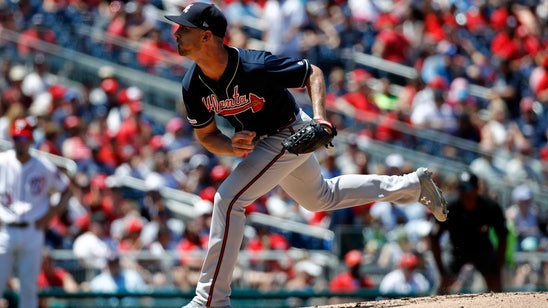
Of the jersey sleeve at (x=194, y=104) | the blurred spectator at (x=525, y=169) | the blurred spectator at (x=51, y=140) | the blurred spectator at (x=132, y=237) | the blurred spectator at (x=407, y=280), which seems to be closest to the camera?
the jersey sleeve at (x=194, y=104)

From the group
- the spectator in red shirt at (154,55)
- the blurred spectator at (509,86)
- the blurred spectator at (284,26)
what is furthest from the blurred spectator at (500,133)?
the spectator in red shirt at (154,55)

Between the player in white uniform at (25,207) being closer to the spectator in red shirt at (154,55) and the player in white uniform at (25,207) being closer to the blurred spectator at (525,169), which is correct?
the spectator in red shirt at (154,55)

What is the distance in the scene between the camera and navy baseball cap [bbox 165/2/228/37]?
5.80 metres

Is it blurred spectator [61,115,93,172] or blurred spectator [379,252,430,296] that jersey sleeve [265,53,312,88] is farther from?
blurred spectator [61,115,93,172]

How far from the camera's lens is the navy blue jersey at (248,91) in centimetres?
594

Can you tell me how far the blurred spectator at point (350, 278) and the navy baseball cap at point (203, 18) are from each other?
482 cm

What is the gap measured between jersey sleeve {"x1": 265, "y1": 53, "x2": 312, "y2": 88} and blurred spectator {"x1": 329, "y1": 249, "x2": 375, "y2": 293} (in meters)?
4.49

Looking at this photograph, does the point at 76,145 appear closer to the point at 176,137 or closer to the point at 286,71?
the point at 176,137

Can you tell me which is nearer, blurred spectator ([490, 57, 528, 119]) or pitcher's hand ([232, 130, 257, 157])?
pitcher's hand ([232, 130, 257, 157])

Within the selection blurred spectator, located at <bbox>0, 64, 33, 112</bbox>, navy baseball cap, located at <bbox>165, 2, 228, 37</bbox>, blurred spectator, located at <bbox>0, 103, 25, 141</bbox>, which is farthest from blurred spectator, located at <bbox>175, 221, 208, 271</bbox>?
navy baseball cap, located at <bbox>165, 2, 228, 37</bbox>

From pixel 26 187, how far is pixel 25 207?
19 cm

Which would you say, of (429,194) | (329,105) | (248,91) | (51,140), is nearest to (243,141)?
(248,91)

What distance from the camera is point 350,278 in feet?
33.7

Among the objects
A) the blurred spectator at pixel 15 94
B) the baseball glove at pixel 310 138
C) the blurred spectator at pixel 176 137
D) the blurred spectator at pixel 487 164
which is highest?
the baseball glove at pixel 310 138
